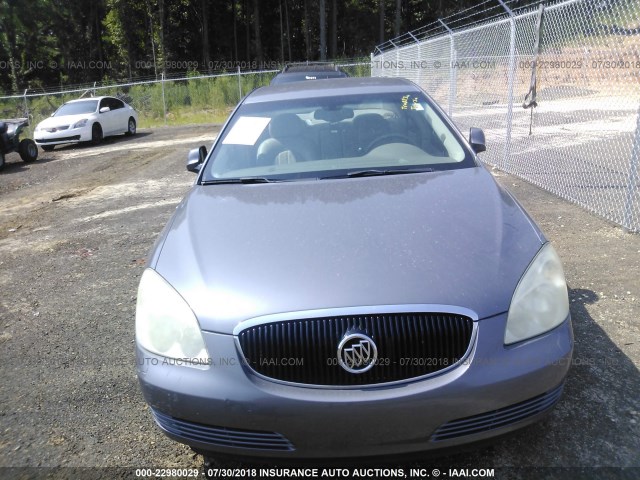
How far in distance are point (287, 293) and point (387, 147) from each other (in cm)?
174

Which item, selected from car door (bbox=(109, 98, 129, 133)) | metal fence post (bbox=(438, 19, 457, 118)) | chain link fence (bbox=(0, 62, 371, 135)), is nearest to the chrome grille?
metal fence post (bbox=(438, 19, 457, 118))

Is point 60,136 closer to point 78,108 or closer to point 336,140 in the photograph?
point 78,108

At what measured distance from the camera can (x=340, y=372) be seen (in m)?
1.96

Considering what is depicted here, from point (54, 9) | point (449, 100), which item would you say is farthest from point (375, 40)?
point (449, 100)

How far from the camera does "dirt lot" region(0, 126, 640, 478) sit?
2.45 metres

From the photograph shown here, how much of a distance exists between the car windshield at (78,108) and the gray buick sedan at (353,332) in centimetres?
1581

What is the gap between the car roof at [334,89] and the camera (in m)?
3.84

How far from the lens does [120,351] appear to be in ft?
11.5

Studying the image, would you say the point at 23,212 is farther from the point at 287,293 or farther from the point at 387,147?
the point at 287,293

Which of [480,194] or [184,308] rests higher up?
[480,194]

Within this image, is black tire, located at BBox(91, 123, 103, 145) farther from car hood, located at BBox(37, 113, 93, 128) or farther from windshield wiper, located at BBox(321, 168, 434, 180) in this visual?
windshield wiper, located at BBox(321, 168, 434, 180)

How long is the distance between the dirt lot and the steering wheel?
1661 mm

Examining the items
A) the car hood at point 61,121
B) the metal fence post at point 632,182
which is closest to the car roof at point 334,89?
the metal fence post at point 632,182

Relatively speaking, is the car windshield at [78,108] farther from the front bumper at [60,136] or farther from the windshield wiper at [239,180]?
the windshield wiper at [239,180]
